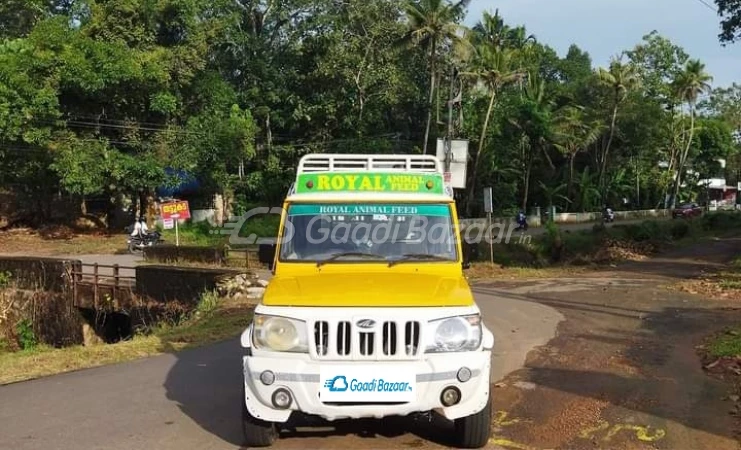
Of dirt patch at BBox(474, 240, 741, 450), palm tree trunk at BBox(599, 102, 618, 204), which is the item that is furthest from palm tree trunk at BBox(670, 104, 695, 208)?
dirt patch at BBox(474, 240, 741, 450)

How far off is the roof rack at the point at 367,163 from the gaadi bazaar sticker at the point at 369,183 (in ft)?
0.59

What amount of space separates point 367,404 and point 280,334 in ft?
2.65

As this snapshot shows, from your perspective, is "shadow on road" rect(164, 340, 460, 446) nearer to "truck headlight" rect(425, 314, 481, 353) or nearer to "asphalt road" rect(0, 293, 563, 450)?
"asphalt road" rect(0, 293, 563, 450)

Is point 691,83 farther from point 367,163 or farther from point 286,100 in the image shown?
point 367,163

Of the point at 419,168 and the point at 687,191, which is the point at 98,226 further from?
the point at 687,191

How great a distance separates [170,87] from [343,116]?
36.8ft

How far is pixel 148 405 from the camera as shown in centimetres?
704

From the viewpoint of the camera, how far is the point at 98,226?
144 ft

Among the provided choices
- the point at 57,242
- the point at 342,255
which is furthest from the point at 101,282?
the point at 57,242

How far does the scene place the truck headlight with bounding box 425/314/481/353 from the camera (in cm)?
492

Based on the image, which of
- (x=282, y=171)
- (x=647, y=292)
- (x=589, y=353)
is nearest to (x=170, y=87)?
(x=282, y=171)

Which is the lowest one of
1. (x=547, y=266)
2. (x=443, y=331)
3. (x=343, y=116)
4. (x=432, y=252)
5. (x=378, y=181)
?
(x=547, y=266)

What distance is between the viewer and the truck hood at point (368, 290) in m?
5.00

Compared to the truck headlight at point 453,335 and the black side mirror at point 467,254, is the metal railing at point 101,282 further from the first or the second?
the truck headlight at point 453,335
